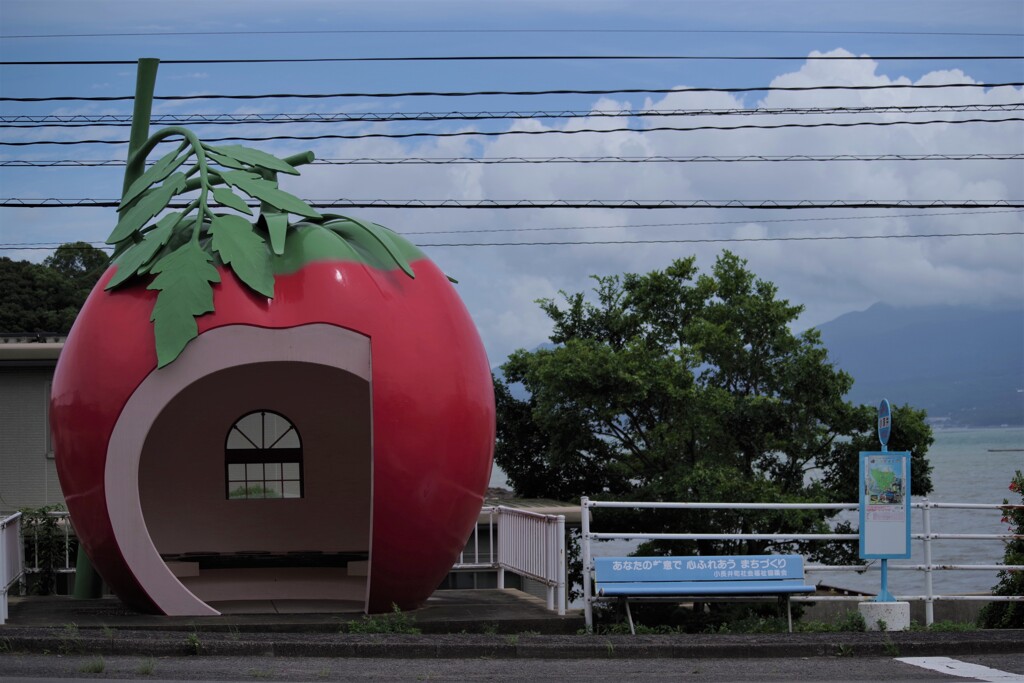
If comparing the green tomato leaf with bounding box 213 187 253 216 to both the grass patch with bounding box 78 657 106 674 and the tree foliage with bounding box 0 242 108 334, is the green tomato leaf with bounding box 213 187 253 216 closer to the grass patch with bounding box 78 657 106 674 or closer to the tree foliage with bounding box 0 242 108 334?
the grass patch with bounding box 78 657 106 674

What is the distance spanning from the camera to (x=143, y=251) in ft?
36.3

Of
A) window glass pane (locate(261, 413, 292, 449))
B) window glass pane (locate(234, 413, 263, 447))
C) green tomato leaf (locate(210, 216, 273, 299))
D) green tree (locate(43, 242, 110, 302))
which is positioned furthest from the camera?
green tree (locate(43, 242, 110, 302))

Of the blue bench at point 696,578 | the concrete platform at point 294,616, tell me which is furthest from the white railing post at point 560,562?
the blue bench at point 696,578

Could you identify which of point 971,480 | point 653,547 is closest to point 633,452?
point 653,547

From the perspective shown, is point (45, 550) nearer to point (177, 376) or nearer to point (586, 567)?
point (177, 376)

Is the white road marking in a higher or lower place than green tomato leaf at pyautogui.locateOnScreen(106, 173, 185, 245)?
lower

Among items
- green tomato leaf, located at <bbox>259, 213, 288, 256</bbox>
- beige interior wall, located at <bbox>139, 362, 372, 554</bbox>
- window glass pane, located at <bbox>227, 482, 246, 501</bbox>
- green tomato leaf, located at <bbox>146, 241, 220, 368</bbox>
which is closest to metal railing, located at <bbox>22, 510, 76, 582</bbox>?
beige interior wall, located at <bbox>139, 362, 372, 554</bbox>

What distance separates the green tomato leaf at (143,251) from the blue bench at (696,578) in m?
4.86

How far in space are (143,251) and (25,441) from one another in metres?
11.2

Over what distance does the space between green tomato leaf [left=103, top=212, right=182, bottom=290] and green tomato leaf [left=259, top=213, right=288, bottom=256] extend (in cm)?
88

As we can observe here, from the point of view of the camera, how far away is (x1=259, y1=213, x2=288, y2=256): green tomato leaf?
1091 cm

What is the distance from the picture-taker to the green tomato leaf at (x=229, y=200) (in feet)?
37.2

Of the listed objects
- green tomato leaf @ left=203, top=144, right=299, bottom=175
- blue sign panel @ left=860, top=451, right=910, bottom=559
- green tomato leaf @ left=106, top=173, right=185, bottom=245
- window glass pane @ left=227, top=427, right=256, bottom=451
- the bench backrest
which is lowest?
the bench backrest

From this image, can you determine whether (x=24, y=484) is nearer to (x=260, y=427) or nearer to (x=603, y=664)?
(x=260, y=427)
